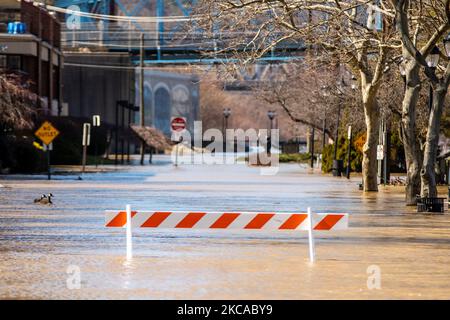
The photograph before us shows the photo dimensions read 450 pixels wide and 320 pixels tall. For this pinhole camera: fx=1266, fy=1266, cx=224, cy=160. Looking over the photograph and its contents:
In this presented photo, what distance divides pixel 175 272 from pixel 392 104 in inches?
1320

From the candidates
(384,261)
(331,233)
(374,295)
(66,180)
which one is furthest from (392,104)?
(374,295)

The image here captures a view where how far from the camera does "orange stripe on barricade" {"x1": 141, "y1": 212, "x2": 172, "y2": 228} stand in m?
17.3

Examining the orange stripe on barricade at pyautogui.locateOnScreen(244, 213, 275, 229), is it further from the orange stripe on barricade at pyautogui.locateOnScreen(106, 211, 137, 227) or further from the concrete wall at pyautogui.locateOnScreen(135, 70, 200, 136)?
the concrete wall at pyautogui.locateOnScreen(135, 70, 200, 136)

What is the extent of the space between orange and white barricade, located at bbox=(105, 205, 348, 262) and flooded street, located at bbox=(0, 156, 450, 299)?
1.83 feet

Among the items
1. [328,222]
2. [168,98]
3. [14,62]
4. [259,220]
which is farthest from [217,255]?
[168,98]

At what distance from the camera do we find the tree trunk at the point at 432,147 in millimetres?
30906

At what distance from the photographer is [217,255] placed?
19.0 m

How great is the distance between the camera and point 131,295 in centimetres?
1405

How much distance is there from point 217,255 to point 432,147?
44.4 ft

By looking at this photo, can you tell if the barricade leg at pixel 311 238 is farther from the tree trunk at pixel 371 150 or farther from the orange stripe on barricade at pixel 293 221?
the tree trunk at pixel 371 150

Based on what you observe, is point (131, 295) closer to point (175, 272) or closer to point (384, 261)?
point (175, 272)

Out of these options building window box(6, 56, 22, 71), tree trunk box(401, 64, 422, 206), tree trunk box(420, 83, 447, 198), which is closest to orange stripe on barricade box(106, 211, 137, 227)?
tree trunk box(420, 83, 447, 198)

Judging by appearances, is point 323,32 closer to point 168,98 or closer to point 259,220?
point 259,220

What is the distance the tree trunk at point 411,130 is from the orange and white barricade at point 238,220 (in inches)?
573
